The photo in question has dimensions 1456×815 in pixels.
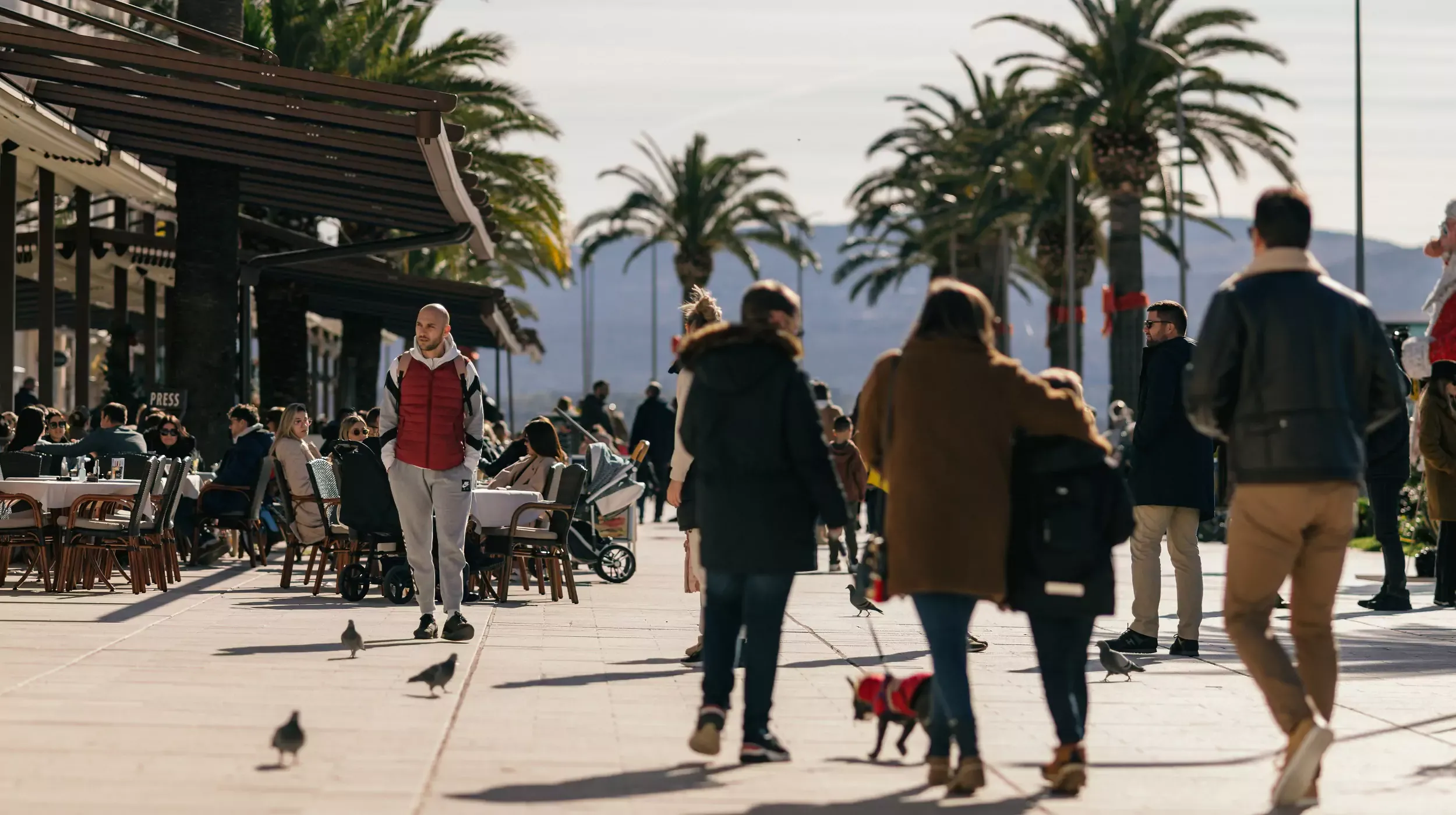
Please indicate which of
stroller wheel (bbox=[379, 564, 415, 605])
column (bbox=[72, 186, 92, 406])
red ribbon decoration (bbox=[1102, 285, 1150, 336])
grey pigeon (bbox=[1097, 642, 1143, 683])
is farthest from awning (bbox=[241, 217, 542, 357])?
grey pigeon (bbox=[1097, 642, 1143, 683])

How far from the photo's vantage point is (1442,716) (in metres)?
8.62

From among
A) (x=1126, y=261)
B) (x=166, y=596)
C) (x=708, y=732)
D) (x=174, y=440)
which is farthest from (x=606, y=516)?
(x=1126, y=261)

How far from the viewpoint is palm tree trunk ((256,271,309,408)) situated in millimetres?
29172

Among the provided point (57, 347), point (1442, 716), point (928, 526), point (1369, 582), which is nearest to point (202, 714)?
point (928, 526)

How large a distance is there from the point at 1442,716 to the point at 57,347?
53589 mm

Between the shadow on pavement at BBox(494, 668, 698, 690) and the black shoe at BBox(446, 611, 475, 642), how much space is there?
1.61 m

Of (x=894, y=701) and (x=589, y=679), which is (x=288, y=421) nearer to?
(x=589, y=679)

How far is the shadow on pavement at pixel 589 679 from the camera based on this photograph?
923cm

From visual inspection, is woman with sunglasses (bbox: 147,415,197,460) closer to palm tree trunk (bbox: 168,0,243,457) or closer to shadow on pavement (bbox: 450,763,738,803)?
palm tree trunk (bbox: 168,0,243,457)

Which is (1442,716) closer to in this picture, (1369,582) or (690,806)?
(690,806)

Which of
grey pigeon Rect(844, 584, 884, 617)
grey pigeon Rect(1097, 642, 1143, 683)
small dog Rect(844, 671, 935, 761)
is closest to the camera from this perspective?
small dog Rect(844, 671, 935, 761)

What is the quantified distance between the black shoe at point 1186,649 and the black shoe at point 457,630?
3.73 m

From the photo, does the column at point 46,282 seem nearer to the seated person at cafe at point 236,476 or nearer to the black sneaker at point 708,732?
the seated person at cafe at point 236,476

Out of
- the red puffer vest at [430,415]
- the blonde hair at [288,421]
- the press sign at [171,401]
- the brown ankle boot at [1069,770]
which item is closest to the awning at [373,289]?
the press sign at [171,401]
